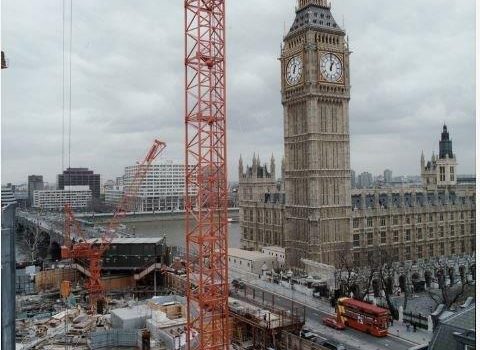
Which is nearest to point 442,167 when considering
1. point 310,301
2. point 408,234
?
point 408,234

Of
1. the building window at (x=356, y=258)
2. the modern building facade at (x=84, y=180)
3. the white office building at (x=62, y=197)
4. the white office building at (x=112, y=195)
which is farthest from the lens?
the modern building facade at (x=84, y=180)

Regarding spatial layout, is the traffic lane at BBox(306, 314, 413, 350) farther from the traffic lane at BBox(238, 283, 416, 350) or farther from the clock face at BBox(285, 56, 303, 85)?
the clock face at BBox(285, 56, 303, 85)

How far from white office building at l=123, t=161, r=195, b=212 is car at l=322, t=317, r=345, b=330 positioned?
12510cm

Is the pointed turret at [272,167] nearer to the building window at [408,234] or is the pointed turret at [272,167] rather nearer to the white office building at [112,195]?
the building window at [408,234]

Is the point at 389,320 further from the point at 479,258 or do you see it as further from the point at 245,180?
the point at 245,180

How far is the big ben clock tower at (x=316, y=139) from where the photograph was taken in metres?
49.8

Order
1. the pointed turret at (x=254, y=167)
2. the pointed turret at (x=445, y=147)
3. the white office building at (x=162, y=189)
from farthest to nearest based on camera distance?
1. the white office building at (x=162, y=189)
2. the pointed turret at (x=445, y=147)
3. the pointed turret at (x=254, y=167)

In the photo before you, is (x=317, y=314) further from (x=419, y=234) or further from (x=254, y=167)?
(x=254, y=167)

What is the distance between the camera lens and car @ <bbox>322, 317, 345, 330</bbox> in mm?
32594

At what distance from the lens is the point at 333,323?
1298 inches

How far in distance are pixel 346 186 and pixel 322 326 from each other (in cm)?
2031

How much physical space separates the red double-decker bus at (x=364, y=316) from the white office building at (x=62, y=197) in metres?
147

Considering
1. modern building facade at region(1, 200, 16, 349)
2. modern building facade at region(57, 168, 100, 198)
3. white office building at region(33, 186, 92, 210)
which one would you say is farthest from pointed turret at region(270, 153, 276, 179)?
modern building facade at region(57, 168, 100, 198)

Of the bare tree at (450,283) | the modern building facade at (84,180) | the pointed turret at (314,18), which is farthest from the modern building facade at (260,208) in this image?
the modern building facade at (84,180)
